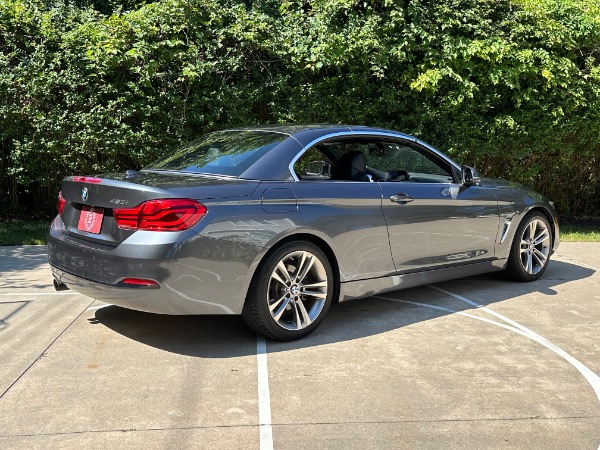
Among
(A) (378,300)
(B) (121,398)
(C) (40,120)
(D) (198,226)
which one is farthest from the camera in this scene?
(C) (40,120)

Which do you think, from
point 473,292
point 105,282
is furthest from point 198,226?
point 473,292

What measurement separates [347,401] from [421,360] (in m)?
0.90

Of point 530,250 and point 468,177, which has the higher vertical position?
point 468,177

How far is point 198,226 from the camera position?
4.28m

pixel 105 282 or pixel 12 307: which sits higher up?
pixel 105 282

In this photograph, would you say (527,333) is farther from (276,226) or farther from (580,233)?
(580,233)

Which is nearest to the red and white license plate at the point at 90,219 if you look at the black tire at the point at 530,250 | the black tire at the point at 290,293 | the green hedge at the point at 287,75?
the black tire at the point at 290,293

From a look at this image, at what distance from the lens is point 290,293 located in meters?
4.75

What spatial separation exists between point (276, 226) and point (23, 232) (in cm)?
648

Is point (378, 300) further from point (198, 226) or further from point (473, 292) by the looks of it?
point (198, 226)

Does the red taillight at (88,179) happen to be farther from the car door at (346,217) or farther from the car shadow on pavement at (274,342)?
the car door at (346,217)

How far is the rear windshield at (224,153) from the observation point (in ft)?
16.2

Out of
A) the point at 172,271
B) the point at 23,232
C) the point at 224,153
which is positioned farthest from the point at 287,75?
the point at 172,271

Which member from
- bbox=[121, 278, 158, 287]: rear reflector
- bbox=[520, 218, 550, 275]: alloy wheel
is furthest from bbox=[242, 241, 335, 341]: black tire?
bbox=[520, 218, 550, 275]: alloy wheel
